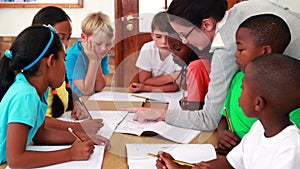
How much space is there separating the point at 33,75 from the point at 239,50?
664 millimetres

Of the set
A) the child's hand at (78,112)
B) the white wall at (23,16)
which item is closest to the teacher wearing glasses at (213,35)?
the child's hand at (78,112)

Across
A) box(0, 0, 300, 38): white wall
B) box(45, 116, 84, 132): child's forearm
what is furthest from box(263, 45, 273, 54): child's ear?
box(0, 0, 300, 38): white wall

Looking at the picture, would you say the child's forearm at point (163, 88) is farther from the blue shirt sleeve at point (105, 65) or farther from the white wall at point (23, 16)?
the white wall at point (23, 16)

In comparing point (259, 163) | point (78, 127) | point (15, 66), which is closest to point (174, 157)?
point (259, 163)

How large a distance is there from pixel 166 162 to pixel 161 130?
282 mm

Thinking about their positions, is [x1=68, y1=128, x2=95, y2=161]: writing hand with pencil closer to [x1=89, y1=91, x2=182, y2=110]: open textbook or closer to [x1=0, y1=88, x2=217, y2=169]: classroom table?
[x1=0, y1=88, x2=217, y2=169]: classroom table

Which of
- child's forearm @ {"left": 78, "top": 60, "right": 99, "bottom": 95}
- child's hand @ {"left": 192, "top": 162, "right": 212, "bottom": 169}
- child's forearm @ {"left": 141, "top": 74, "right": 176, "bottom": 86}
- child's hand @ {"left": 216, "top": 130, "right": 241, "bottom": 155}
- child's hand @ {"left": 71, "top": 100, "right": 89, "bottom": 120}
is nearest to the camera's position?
child's hand @ {"left": 192, "top": 162, "right": 212, "bottom": 169}

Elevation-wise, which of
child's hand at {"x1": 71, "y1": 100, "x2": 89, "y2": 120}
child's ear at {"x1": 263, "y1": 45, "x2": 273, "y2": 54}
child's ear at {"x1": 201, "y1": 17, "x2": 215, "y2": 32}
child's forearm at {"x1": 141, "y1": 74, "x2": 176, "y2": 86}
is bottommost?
child's hand at {"x1": 71, "y1": 100, "x2": 89, "y2": 120}

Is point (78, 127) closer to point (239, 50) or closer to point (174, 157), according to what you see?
point (174, 157)

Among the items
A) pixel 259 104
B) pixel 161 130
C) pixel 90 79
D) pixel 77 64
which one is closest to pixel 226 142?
pixel 161 130

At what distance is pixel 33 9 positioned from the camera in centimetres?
385

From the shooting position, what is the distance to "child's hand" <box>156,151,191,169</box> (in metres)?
1.14

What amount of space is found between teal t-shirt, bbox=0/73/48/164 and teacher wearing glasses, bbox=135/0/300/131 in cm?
47

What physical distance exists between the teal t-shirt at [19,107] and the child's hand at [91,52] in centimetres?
70
